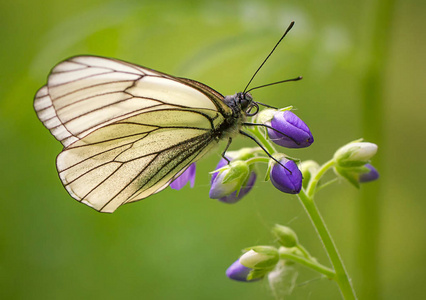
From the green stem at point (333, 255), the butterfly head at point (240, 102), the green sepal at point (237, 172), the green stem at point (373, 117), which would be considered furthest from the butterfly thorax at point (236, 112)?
the green stem at point (373, 117)

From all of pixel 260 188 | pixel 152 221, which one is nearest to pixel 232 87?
pixel 260 188

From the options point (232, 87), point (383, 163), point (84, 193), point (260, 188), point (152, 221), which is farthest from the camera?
point (232, 87)

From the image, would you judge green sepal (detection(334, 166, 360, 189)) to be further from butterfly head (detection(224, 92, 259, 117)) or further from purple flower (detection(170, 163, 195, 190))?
purple flower (detection(170, 163, 195, 190))

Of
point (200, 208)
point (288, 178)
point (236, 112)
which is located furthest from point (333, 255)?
point (200, 208)

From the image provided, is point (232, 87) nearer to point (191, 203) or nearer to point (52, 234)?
point (191, 203)

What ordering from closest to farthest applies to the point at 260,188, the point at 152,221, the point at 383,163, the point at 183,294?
the point at 383,163 → the point at 183,294 → the point at 152,221 → the point at 260,188

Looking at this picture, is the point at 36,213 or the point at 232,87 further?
the point at 232,87

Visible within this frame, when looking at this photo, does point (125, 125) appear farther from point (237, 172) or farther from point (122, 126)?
point (237, 172)
